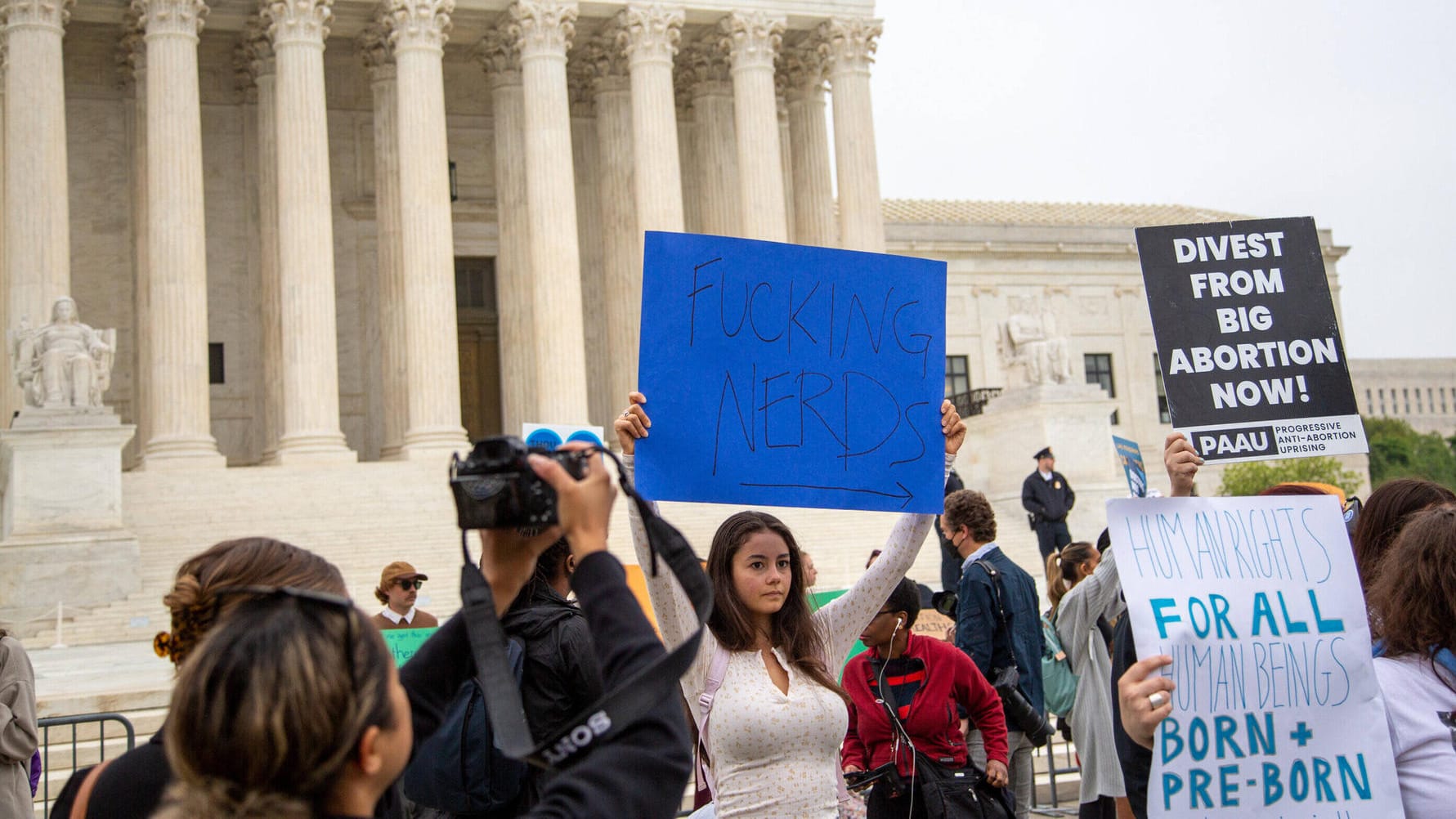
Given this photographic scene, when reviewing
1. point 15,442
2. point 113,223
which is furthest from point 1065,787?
point 113,223

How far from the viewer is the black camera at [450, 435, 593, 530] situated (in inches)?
114

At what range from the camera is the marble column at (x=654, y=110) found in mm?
32375

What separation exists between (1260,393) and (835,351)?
68.3 inches

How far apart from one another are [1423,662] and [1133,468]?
359cm

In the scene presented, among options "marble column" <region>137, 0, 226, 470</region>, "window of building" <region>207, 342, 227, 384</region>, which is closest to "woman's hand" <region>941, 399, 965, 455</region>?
"marble column" <region>137, 0, 226, 470</region>

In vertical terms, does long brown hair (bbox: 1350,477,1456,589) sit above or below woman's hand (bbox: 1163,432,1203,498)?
below

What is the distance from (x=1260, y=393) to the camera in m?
5.86

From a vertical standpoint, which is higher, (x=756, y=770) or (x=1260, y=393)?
(x=1260, y=393)

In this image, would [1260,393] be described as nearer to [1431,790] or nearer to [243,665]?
[1431,790]

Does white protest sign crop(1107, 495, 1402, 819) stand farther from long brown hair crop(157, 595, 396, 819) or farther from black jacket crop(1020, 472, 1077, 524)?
black jacket crop(1020, 472, 1077, 524)

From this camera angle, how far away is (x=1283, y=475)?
5247 cm

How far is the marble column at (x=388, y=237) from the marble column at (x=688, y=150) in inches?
297

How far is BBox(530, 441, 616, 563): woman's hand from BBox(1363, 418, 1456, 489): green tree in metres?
81.1

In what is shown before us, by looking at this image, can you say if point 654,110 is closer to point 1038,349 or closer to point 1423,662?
point 1038,349
